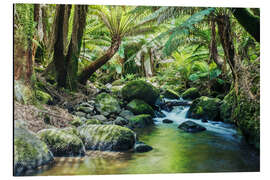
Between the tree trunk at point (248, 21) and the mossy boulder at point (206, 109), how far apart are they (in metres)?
0.91

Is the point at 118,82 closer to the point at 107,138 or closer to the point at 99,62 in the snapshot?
the point at 99,62

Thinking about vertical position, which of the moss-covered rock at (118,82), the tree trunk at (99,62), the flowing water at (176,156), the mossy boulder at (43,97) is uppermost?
the tree trunk at (99,62)

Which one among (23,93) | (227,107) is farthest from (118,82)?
(227,107)

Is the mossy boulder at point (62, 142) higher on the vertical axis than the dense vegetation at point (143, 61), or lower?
lower

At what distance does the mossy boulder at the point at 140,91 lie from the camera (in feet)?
11.0

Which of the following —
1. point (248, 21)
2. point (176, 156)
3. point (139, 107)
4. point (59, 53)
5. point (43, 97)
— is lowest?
point (176, 156)

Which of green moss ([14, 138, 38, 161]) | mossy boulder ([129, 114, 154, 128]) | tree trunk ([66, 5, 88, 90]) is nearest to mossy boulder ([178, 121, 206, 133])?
mossy boulder ([129, 114, 154, 128])

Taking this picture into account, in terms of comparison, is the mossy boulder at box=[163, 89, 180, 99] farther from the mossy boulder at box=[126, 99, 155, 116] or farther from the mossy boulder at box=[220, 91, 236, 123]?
the mossy boulder at box=[220, 91, 236, 123]

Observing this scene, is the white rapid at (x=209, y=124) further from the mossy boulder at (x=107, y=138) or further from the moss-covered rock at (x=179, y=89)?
the mossy boulder at (x=107, y=138)

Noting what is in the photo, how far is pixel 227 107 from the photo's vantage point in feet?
11.1

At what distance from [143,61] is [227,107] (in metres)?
1.16

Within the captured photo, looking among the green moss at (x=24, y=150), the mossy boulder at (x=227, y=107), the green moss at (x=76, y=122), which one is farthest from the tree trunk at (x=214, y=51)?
the green moss at (x=24, y=150)
